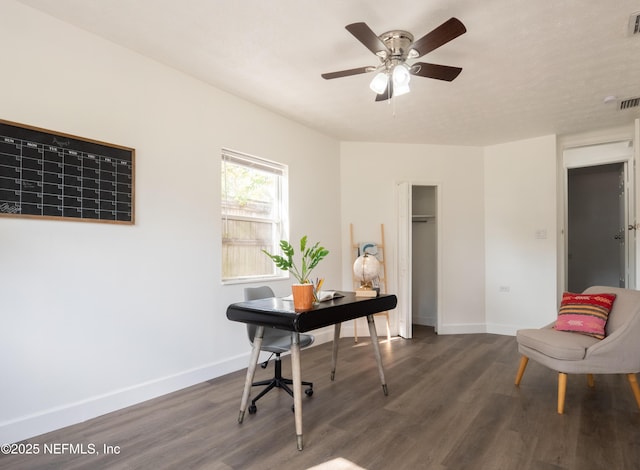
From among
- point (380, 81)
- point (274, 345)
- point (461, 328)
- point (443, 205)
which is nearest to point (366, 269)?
point (274, 345)

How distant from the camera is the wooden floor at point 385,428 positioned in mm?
2115

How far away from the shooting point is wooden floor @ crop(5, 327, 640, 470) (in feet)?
6.94

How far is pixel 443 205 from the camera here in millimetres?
5539

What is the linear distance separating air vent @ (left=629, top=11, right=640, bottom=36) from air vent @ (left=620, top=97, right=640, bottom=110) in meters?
1.55

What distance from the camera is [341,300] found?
279cm

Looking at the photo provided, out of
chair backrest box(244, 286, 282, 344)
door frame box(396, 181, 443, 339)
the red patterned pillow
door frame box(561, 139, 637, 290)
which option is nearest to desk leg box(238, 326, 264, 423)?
chair backrest box(244, 286, 282, 344)

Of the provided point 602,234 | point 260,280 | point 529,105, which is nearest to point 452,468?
point 260,280

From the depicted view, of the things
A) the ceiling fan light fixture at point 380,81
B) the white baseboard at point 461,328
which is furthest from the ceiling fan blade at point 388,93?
the white baseboard at point 461,328

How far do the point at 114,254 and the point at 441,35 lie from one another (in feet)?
9.00

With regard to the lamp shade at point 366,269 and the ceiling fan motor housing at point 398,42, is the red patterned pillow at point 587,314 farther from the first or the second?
the ceiling fan motor housing at point 398,42

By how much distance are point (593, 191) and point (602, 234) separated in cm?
82

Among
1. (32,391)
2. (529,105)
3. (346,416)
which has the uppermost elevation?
(529,105)

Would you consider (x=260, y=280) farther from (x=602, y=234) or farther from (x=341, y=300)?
(x=602, y=234)

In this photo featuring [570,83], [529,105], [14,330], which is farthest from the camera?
[529,105]
